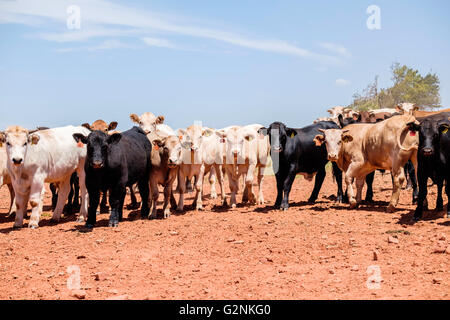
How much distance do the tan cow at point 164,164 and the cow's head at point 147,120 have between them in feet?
10.9

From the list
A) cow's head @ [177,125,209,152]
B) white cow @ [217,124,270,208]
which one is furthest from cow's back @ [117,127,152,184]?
white cow @ [217,124,270,208]

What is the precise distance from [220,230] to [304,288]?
3756mm

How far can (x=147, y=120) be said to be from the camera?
616 inches

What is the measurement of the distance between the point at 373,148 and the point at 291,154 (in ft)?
6.61

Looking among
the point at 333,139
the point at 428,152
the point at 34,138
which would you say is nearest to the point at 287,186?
the point at 333,139

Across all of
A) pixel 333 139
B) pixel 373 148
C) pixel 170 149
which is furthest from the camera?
pixel 333 139

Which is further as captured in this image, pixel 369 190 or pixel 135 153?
pixel 369 190

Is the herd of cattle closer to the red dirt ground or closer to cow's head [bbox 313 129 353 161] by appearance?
cow's head [bbox 313 129 353 161]

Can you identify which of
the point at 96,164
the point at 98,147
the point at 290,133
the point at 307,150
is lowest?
the point at 96,164

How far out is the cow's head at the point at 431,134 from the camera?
964 centimetres

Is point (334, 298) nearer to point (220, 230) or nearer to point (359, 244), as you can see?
point (359, 244)

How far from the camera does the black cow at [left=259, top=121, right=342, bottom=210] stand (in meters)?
12.3

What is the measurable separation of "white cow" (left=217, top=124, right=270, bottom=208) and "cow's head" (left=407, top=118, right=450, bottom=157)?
4526 millimetres

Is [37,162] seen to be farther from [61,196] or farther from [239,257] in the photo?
[239,257]
